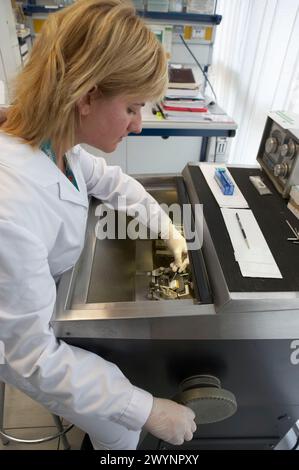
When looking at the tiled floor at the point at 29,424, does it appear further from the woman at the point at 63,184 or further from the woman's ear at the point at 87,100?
the woman's ear at the point at 87,100

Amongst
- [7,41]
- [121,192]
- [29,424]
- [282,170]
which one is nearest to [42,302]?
[121,192]

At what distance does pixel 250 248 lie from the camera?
2.28ft

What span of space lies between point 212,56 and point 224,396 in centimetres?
255

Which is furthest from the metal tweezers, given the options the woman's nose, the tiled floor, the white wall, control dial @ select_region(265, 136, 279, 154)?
the white wall

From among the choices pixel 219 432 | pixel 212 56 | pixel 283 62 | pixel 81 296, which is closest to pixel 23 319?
pixel 81 296

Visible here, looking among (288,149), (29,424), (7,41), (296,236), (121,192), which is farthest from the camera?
(7,41)

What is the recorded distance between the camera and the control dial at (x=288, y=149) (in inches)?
33.2

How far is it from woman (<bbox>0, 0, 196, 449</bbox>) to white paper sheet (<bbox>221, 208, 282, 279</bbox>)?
1.11ft

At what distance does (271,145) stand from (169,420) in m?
0.82

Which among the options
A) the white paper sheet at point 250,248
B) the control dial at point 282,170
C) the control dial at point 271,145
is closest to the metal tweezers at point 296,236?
the white paper sheet at point 250,248

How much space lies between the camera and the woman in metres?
0.53

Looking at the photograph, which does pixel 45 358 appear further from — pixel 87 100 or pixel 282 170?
pixel 282 170

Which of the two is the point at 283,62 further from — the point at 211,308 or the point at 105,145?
the point at 211,308

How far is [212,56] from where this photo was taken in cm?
245
